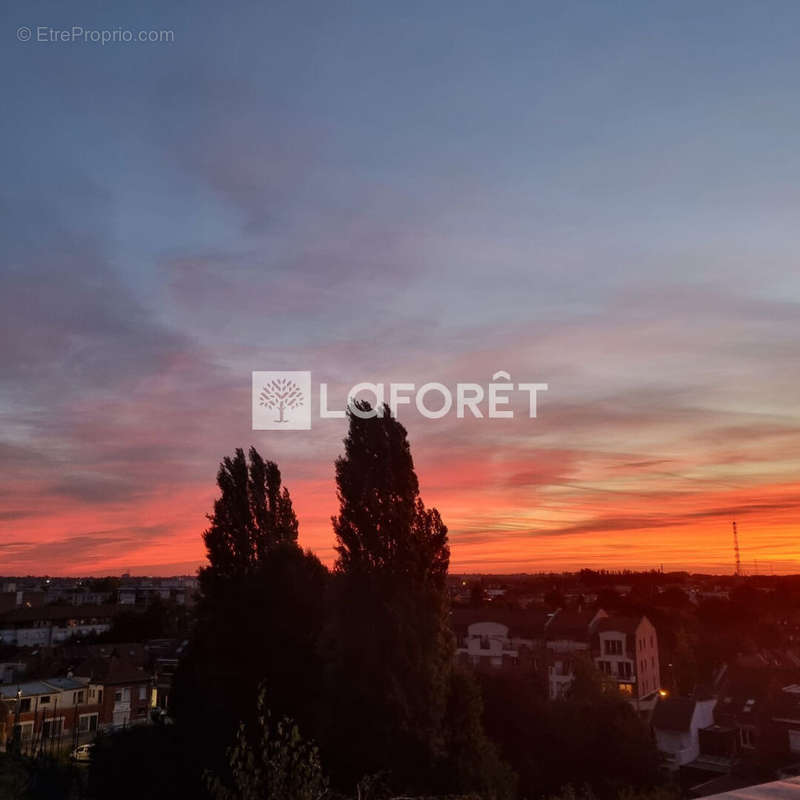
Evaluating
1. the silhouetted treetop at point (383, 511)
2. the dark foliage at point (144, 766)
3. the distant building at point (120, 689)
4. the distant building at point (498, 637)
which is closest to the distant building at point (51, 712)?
the distant building at point (120, 689)

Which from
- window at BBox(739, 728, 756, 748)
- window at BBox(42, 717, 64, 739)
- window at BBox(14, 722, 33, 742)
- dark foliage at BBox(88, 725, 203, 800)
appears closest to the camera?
dark foliage at BBox(88, 725, 203, 800)

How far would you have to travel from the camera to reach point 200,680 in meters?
23.0

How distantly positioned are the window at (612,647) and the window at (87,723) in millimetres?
32183

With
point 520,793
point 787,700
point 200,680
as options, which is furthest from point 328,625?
point 787,700

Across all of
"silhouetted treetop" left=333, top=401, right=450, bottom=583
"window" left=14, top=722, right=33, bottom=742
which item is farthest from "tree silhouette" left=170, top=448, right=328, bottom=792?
"window" left=14, top=722, right=33, bottom=742

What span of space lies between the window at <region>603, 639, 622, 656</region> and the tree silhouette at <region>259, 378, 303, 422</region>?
31.9 metres

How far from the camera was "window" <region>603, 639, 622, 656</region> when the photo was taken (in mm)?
47500

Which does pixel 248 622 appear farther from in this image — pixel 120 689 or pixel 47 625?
pixel 47 625

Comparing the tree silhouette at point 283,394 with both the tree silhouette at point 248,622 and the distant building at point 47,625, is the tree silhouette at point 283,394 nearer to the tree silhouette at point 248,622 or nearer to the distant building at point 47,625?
the tree silhouette at point 248,622

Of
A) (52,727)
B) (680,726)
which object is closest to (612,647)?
(680,726)

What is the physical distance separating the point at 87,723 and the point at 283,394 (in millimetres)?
28293

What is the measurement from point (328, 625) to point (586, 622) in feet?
119

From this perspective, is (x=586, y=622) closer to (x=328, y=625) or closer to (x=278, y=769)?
(x=328, y=625)

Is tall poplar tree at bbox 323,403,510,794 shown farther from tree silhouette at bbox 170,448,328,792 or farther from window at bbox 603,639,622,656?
window at bbox 603,639,622,656
